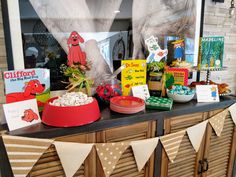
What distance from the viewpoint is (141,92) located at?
4.70 feet

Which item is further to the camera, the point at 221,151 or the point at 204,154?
→ the point at 221,151

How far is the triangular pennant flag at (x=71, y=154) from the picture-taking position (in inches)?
40.2

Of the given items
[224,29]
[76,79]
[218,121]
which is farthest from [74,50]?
[224,29]

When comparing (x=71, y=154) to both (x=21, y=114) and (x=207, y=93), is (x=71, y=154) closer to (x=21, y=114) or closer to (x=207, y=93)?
(x=21, y=114)

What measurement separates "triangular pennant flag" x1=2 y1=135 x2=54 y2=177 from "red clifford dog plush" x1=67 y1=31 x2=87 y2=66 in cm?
57

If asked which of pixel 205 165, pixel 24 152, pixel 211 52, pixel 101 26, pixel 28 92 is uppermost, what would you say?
pixel 101 26

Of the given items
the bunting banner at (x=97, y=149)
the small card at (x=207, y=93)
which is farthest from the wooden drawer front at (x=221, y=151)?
the small card at (x=207, y=93)

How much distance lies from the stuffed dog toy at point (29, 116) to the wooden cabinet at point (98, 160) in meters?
0.18

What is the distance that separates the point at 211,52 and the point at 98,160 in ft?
3.94

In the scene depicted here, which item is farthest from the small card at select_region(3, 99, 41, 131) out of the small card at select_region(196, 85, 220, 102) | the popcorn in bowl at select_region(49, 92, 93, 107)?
the small card at select_region(196, 85, 220, 102)

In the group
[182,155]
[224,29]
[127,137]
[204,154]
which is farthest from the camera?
[224,29]

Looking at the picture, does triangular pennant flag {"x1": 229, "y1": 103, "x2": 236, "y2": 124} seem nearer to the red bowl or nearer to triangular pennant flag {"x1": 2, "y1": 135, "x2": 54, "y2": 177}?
the red bowl

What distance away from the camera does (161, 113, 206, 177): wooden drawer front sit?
1354 millimetres

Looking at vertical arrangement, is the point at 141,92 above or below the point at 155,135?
above
